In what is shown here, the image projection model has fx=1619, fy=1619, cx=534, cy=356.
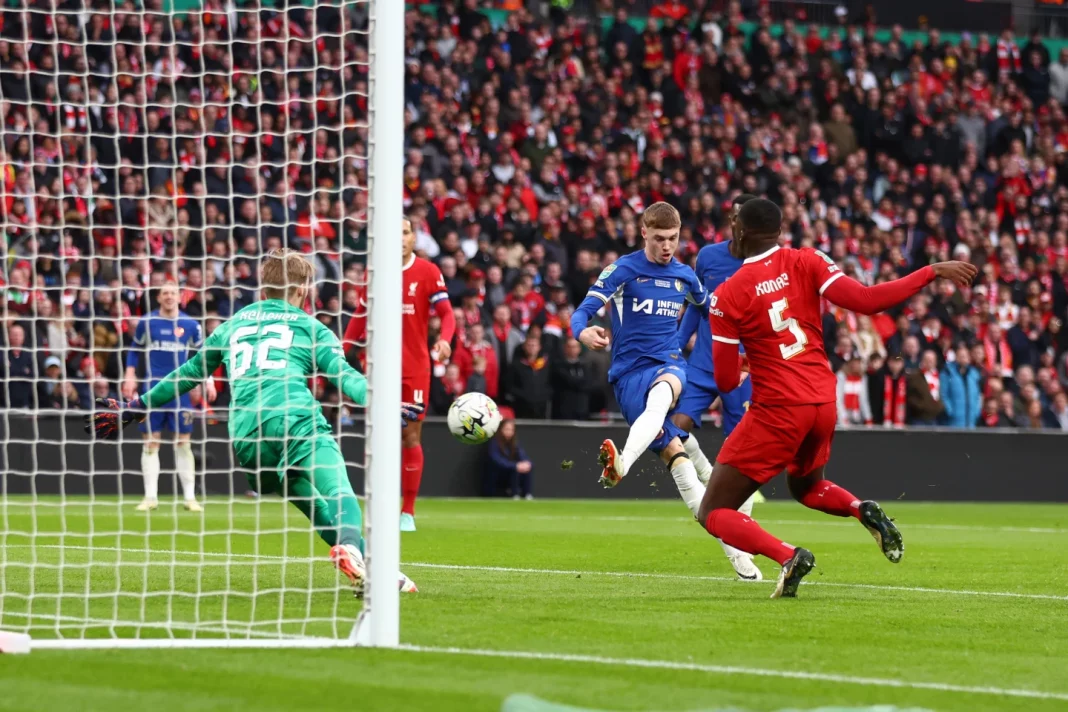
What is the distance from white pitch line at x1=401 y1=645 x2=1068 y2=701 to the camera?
518 cm

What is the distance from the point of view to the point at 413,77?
2314 cm

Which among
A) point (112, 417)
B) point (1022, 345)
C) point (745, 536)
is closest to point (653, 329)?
point (745, 536)

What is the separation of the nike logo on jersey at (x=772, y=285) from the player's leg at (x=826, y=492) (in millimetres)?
646

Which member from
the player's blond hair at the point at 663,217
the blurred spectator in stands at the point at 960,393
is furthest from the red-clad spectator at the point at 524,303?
the player's blond hair at the point at 663,217

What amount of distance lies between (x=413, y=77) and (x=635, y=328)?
13362 millimetres

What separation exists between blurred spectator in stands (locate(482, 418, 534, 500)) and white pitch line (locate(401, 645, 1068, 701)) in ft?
45.8

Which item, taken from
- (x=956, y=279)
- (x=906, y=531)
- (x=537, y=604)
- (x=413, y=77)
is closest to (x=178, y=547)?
(x=537, y=604)

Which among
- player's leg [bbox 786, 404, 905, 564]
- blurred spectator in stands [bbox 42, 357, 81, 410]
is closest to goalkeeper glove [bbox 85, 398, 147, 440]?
player's leg [bbox 786, 404, 905, 564]

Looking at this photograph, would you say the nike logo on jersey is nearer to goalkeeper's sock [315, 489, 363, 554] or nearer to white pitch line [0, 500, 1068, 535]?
goalkeeper's sock [315, 489, 363, 554]

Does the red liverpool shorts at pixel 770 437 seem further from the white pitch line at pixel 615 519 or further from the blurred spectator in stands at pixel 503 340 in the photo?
the blurred spectator in stands at pixel 503 340

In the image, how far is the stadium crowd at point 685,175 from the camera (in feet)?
63.2

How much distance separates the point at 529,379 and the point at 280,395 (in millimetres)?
12565

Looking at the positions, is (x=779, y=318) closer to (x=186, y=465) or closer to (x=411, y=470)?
(x=411, y=470)

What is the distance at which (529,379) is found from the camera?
2023cm
